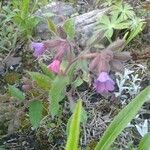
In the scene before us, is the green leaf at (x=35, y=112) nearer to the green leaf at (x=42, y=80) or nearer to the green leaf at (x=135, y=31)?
the green leaf at (x=42, y=80)

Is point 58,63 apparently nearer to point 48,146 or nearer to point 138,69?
point 48,146

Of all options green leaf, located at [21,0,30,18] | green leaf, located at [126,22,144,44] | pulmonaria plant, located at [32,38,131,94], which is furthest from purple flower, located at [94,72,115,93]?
green leaf, located at [21,0,30,18]

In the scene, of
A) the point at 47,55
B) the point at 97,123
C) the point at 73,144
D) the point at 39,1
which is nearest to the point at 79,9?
the point at 39,1

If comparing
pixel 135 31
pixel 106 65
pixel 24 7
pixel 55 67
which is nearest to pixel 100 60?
pixel 106 65

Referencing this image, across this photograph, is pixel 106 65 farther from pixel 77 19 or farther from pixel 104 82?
pixel 77 19

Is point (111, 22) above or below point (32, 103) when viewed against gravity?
above

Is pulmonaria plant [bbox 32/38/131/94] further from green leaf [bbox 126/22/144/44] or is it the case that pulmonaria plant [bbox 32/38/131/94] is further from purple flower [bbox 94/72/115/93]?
green leaf [bbox 126/22/144/44]

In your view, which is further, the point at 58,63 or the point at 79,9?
the point at 79,9
